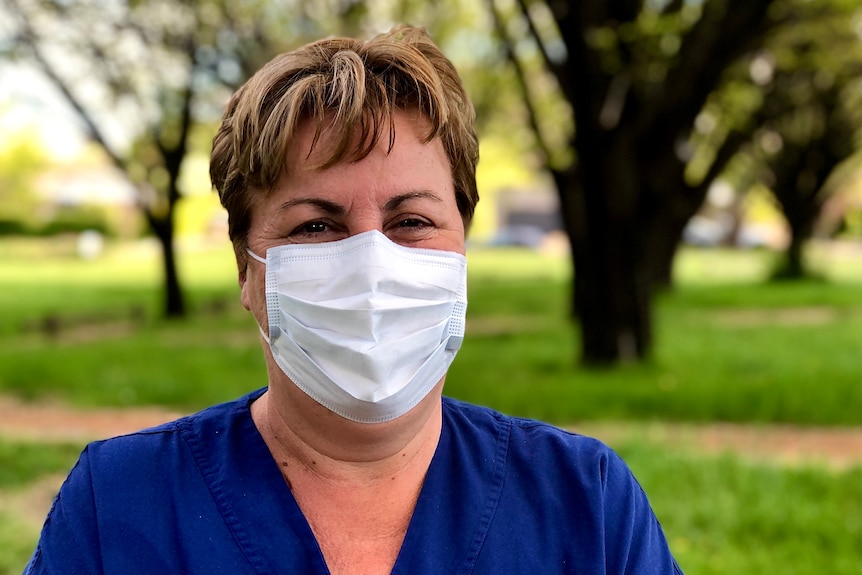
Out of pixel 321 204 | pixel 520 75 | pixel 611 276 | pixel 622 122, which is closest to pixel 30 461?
A: pixel 321 204

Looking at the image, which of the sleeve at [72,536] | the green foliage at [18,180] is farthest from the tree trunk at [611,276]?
the green foliage at [18,180]

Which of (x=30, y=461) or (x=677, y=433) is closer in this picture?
→ (x=30, y=461)

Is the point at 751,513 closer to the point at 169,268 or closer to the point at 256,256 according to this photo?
the point at 256,256

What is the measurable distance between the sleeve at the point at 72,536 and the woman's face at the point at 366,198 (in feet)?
1.80

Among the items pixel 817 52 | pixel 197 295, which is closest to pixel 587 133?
pixel 817 52

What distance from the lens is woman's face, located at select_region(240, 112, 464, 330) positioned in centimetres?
171

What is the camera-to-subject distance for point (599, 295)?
952 centimetres

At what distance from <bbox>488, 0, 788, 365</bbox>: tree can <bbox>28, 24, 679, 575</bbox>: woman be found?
7334mm

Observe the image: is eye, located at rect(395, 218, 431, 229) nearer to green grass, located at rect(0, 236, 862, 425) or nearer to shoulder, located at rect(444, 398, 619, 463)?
shoulder, located at rect(444, 398, 619, 463)

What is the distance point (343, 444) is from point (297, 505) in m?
0.16

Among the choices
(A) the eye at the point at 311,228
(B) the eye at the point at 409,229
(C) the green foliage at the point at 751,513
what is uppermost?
(A) the eye at the point at 311,228

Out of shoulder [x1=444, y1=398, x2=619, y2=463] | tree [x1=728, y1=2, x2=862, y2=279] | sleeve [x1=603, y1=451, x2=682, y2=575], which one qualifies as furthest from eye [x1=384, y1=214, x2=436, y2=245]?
tree [x1=728, y1=2, x2=862, y2=279]

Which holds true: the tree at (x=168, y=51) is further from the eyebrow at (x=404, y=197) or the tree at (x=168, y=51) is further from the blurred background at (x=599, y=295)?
the eyebrow at (x=404, y=197)

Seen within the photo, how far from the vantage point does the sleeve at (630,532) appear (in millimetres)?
1677
